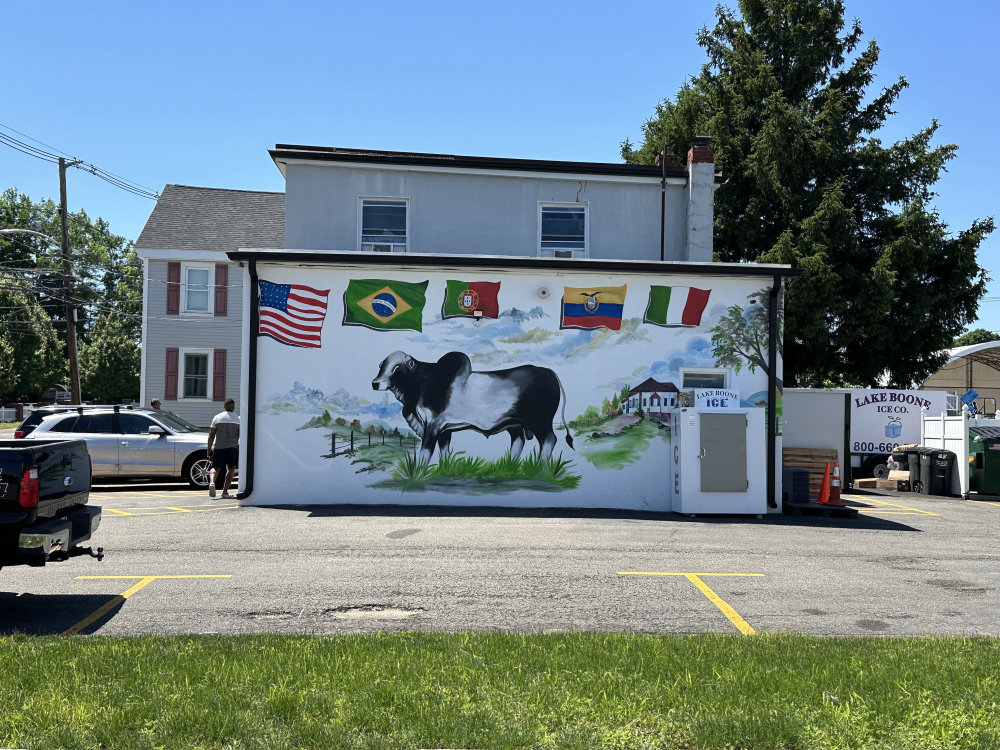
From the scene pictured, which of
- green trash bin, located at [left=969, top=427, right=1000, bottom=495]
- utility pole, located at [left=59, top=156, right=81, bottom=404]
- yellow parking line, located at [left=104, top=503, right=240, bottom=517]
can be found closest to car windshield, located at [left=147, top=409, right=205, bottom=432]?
yellow parking line, located at [left=104, top=503, right=240, bottom=517]

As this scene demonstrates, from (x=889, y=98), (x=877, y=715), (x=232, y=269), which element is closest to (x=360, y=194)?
(x=232, y=269)

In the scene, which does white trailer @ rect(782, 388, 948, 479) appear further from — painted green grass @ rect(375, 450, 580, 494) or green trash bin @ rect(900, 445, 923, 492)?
painted green grass @ rect(375, 450, 580, 494)

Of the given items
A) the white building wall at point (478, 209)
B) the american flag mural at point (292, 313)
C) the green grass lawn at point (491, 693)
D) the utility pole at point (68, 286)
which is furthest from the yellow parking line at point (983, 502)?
the utility pole at point (68, 286)

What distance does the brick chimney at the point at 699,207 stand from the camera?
20094 millimetres

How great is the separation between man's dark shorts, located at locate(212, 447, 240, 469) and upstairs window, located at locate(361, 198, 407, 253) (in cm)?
573

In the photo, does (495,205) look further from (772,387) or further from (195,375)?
(195,375)

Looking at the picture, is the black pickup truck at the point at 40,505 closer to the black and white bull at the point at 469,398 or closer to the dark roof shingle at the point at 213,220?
the black and white bull at the point at 469,398

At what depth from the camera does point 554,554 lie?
1064cm

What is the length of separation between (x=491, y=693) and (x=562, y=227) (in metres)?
16.2

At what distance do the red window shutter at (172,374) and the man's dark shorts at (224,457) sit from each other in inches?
606

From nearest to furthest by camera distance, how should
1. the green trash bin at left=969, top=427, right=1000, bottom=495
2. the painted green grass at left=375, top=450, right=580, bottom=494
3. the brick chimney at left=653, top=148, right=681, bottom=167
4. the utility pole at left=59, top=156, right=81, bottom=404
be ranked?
the painted green grass at left=375, top=450, right=580, bottom=494 → the brick chimney at left=653, top=148, right=681, bottom=167 → the green trash bin at left=969, top=427, right=1000, bottom=495 → the utility pole at left=59, top=156, right=81, bottom=404

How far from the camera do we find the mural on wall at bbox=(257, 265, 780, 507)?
15.4m

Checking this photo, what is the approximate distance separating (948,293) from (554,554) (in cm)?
2378

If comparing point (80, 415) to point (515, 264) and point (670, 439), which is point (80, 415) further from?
point (670, 439)
